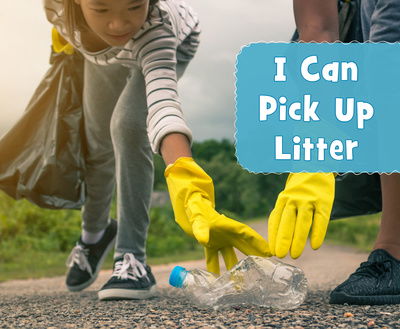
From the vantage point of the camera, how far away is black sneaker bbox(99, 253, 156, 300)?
2633mm

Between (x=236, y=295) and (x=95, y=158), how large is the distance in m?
1.50

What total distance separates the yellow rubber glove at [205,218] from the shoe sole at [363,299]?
320 millimetres

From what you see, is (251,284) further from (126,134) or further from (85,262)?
(85,262)

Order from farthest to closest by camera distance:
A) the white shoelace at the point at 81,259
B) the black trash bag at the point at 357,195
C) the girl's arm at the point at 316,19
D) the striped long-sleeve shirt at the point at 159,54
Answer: the white shoelace at the point at 81,259 → the black trash bag at the point at 357,195 → the girl's arm at the point at 316,19 → the striped long-sleeve shirt at the point at 159,54

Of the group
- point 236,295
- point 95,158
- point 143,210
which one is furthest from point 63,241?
point 236,295

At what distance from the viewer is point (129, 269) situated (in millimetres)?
2730

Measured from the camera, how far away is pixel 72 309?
91.5 inches

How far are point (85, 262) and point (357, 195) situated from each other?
1.71 meters

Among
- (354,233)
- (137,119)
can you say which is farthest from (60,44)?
(354,233)

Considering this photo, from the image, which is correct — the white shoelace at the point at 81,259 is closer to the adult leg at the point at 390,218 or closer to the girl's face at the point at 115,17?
the girl's face at the point at 115,17

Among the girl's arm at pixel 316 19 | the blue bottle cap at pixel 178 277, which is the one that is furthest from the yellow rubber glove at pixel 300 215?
the girl's arm at pixel 316 19

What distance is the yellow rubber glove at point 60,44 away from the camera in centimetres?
304

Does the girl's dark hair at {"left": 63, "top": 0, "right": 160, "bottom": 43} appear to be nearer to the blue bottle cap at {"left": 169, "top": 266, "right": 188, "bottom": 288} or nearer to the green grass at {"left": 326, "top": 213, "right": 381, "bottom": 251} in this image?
the blue bottle cap at {"left": 169, "top": 266, "right": 188, "bottom": 288}

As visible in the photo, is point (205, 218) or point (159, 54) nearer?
point (205, 218)
